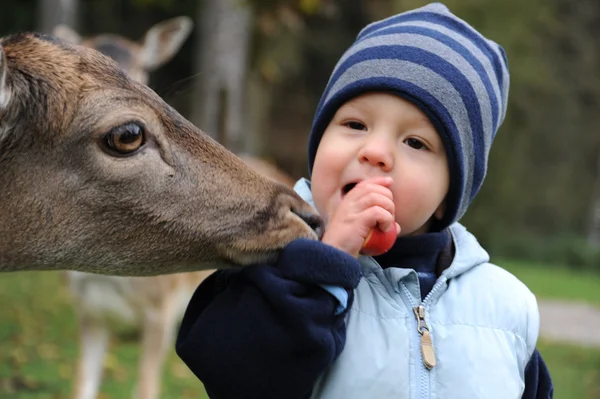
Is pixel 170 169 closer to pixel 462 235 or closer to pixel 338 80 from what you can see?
pixel 338 80

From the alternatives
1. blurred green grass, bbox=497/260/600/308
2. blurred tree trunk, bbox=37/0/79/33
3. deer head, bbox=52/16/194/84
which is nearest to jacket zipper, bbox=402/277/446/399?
deer head, bbox=52/16/194/84

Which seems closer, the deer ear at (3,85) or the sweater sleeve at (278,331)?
the sweater sleeve at (278,331)

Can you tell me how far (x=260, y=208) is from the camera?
2.58m

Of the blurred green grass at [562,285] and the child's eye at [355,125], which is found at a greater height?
the child's eye at [355,125]

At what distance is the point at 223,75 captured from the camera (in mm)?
9883

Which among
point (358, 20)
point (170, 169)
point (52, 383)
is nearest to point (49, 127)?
point (170, 169)

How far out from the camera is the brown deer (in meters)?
2.56

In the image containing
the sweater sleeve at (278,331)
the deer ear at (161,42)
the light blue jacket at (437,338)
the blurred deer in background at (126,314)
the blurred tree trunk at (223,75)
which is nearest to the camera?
the sweater sleeve at (278,331)

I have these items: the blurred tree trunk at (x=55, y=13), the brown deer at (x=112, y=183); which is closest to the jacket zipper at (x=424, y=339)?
the brown deer at (x=112, y=183)

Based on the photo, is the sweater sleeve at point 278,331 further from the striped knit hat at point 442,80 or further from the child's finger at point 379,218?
the striped knit hat at point 442,80

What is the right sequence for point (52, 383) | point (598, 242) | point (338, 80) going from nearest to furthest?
point (338, 80), point (52, 383), point (598, 242)

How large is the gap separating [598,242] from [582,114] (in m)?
4.57

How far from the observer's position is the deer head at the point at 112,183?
2.56 m

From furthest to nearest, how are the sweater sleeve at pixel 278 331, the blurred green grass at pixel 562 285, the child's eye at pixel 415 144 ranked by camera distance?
1. the blurred green grass at pixel 562 285
2. the child's eye at pixel 415 144
3. the sweater sleeve at pixel 278 331
